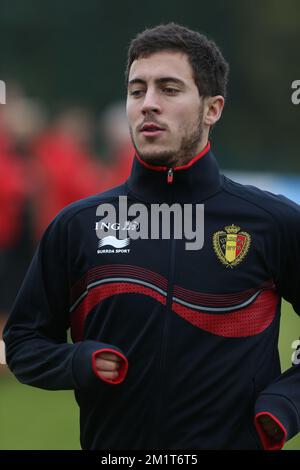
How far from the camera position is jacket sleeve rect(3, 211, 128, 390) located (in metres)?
2.84

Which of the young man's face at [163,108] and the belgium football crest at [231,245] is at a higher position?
the young man's face at [163,108]

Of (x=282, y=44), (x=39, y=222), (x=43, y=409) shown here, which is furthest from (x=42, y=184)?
(x=282, y=44)

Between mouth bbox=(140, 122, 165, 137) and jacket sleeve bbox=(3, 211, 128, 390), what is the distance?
1.19ft

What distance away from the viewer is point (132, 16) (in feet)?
49.5

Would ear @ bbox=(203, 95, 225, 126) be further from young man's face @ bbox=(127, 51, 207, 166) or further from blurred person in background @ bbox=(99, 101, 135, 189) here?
blurred person in background @ bbox=(99, 101, 135, 189)

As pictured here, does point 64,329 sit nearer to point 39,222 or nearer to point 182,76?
point 182,76

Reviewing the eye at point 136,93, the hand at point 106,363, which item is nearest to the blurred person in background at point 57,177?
the eye at point 136,93

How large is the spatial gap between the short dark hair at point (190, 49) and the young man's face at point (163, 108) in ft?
0.08

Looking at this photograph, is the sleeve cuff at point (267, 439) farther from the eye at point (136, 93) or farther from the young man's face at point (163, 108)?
the eye at point (136, 93)

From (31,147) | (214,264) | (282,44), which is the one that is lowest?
(214,264)

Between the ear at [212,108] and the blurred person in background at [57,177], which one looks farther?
the blurred person in background at [57,177]

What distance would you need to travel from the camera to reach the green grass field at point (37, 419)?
18.5 ft
